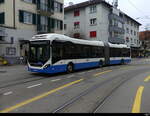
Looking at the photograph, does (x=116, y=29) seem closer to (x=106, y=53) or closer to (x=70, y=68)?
(x=106, y=53)

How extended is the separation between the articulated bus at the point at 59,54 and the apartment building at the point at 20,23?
845cm

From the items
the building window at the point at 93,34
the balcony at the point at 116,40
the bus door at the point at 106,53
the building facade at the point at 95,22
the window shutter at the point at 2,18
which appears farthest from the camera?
the balcony at the point at 116,40

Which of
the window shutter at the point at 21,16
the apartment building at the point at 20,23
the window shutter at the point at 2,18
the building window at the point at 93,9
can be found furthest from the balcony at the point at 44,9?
the building window at the point at 93,9

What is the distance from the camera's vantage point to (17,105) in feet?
16.4

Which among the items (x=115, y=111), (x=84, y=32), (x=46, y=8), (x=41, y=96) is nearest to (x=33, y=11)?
(x=46, y=8)

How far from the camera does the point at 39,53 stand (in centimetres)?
1107

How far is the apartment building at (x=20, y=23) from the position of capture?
2080cm

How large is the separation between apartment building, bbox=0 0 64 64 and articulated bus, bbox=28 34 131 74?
8.45m

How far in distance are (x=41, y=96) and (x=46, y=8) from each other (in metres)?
22.3

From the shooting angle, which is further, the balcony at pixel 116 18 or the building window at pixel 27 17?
the balcony at pixel 116 18

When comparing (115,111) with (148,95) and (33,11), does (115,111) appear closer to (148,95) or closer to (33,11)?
(148,95)

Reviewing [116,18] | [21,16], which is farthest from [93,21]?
[21,16]

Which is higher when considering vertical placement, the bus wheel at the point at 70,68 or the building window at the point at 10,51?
the building window at the point at 10,51

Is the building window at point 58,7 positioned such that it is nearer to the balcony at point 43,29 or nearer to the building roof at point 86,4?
the balcony at point 43,29
